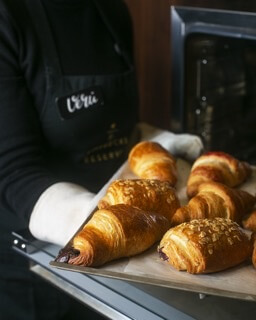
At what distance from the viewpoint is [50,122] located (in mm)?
889

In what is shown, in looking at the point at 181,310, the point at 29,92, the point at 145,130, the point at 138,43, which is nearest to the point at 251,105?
the point at 145,130

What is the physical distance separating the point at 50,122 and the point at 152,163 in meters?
0.19

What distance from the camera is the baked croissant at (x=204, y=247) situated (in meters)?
0.58

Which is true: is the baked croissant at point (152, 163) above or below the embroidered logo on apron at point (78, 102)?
below

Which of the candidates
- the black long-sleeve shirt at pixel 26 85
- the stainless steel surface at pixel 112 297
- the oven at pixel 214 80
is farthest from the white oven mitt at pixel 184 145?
the stainless steel surface at pixel 112 297

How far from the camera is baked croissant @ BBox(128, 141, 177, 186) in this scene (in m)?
0.80

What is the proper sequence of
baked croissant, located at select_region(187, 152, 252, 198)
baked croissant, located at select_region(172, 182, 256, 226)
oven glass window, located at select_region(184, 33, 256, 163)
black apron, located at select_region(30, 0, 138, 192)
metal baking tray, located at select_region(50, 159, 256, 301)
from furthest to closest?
oven glass window, located at select_region(184, 33, 256, 163)
black apron, located at select_region(30, 0, 138, 192)
baked croissant, located at select_region(187, 152, 252, 198)
baked croissant, located at select_region(172, 182, 256, 226)
metal baking tray, located at select_region(50, 159, 256, 301)

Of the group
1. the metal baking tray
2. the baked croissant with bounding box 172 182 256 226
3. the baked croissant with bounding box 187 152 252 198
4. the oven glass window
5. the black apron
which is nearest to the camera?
the metal baking tray

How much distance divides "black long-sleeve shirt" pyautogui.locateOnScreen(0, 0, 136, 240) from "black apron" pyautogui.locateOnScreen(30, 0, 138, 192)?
2 cm

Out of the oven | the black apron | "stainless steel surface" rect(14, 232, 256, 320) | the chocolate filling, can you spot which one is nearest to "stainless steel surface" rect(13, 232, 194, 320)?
"stainless steel surface" rect(14, 232, 256, 320)

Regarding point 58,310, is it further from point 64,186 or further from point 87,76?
point 87,76

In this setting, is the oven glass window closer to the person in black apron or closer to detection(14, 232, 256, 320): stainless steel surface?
the person in black apron

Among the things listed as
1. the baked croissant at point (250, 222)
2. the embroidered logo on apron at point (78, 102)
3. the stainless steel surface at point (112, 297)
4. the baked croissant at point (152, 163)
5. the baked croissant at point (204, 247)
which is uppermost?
the embroidered logo on apron at point (78, 102)

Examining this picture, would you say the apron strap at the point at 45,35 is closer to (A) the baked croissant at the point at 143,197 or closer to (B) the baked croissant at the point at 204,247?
(A) the baked croissant at the point at 143,197
